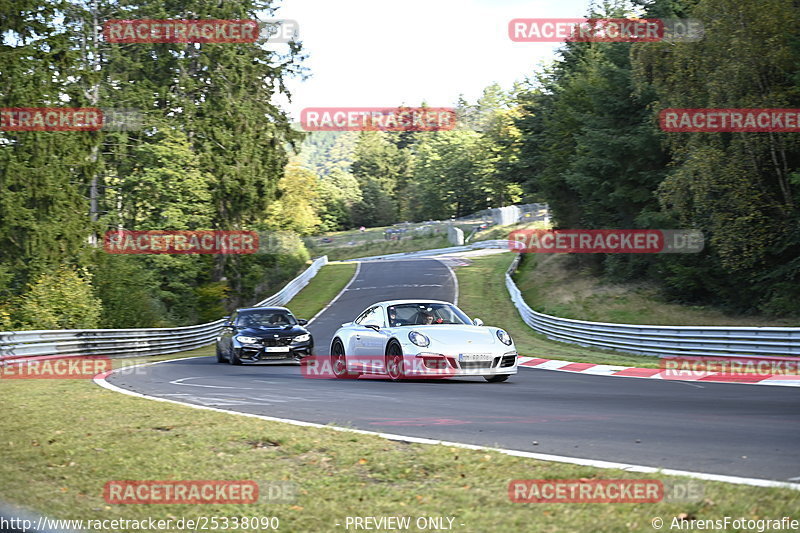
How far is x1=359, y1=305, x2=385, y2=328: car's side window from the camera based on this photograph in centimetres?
1616

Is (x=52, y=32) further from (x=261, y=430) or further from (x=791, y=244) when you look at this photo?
(x=261, y=430)

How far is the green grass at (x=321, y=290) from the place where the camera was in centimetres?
4822

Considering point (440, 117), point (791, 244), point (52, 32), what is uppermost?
point (440, 117)

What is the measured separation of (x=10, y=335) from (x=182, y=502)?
17304 millimetres

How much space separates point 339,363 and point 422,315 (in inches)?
88.3

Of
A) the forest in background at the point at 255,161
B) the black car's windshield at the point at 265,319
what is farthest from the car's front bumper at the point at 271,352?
the forest in background at the point at 255,161

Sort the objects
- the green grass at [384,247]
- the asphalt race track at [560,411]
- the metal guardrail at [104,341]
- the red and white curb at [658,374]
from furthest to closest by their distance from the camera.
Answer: the green grass at [384,247], the metal guardrail at [104,341], the red and white curb at [658,374], the asphalt race track at [560,411]

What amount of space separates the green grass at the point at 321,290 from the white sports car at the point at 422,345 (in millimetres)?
28490

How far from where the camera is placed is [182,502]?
5.75 m

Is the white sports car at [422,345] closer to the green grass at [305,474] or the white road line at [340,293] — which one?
the green grass at [305,474]

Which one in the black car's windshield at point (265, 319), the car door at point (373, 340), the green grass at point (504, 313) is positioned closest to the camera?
the car door at point (373, 340)

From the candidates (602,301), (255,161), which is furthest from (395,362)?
(255,161)

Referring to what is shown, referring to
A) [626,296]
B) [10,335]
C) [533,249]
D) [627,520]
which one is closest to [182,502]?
[627,520]

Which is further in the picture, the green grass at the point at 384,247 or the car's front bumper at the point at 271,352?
the green grass at the point at 384,247
